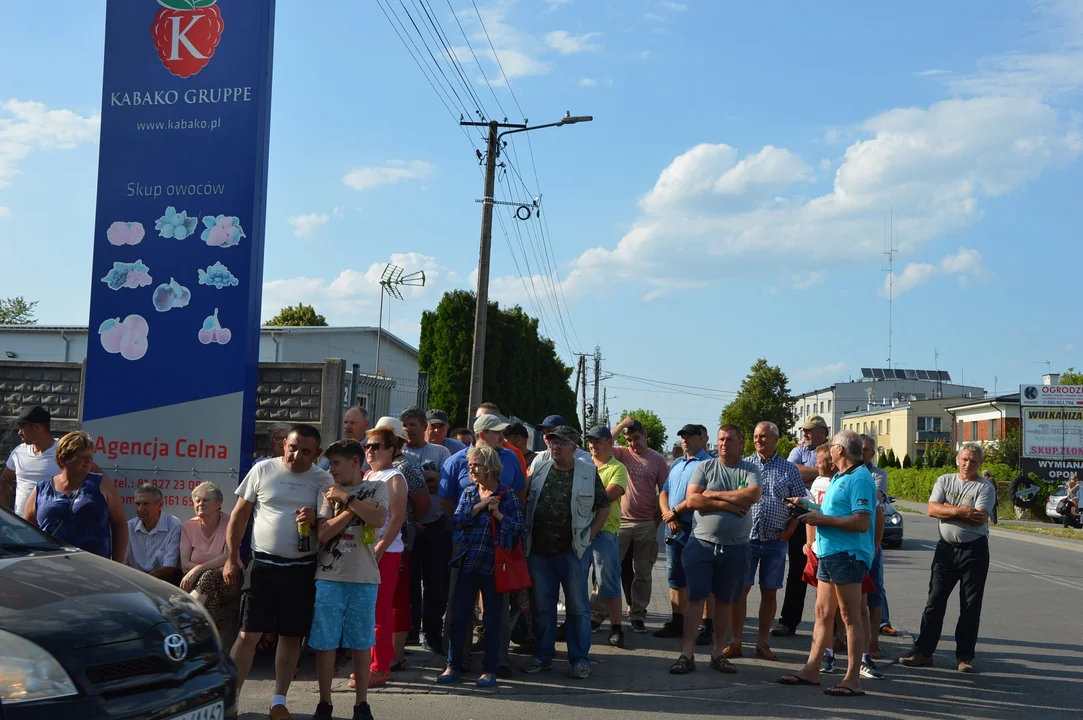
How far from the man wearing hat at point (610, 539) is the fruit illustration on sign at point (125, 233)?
441cm

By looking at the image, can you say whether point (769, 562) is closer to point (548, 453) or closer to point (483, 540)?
point (548, 453)

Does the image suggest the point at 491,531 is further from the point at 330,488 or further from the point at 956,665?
the point at 956,665

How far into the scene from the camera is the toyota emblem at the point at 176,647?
4.30 m

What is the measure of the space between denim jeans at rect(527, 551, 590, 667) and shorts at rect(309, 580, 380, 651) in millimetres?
1966

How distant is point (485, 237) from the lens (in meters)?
19.5

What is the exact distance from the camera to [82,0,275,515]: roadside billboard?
8.21 metres

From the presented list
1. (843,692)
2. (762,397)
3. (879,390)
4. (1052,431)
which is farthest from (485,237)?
(879,390)

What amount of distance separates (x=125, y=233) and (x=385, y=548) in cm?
396

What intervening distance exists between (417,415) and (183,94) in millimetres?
3495

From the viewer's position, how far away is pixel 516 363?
142 ft

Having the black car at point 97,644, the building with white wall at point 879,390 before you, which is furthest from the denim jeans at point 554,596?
the building with white wall at point 879,390

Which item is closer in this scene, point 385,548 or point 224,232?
point 385,548

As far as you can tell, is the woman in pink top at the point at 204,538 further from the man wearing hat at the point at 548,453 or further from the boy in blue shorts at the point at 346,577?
the man wearing hat at the point at 548,453

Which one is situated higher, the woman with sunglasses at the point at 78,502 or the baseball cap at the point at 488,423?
the baseball cap at the point at 488,423
